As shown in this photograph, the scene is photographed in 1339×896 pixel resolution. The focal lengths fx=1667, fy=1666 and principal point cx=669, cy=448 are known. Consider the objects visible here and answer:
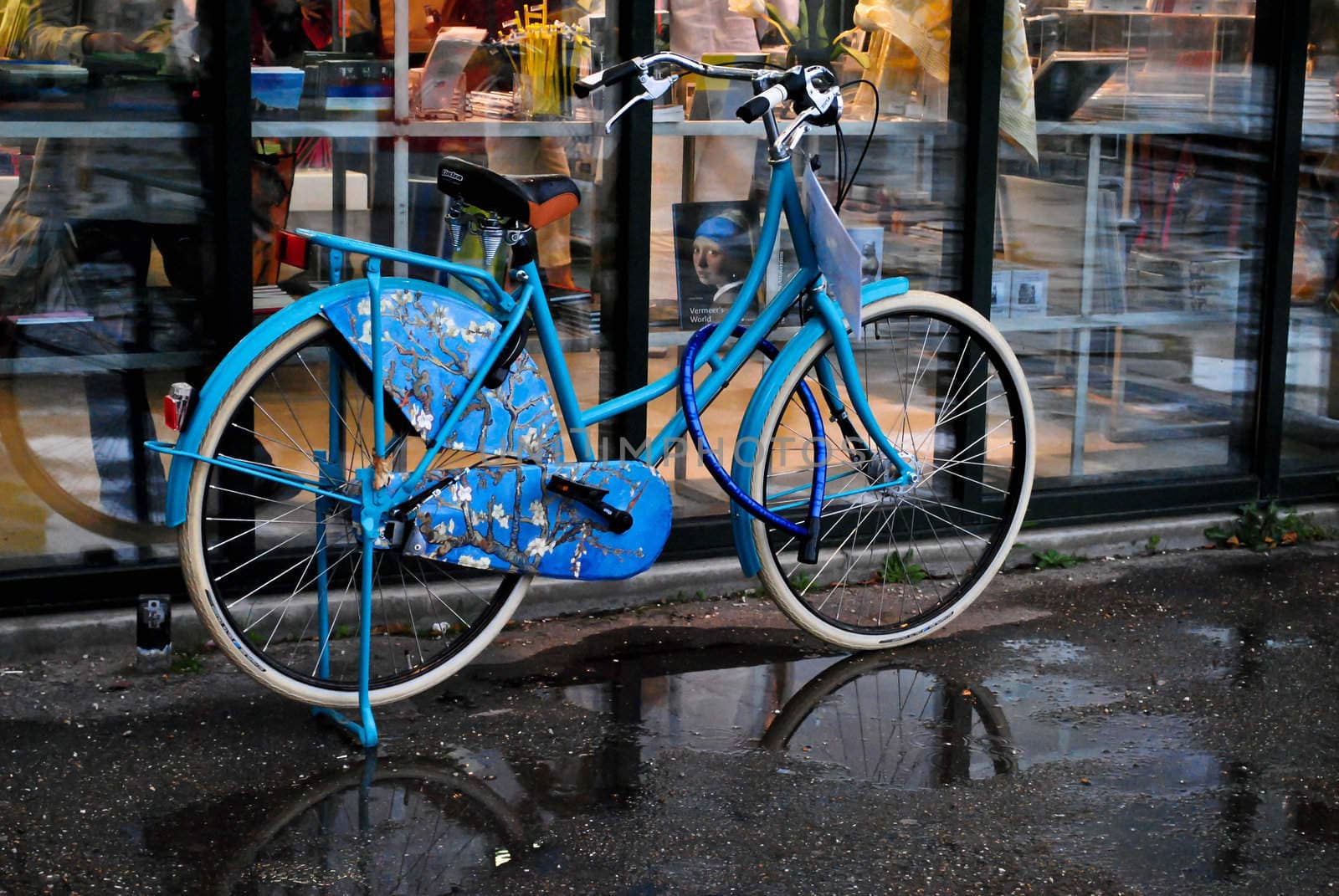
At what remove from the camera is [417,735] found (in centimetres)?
418

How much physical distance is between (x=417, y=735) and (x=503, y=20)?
2.16m

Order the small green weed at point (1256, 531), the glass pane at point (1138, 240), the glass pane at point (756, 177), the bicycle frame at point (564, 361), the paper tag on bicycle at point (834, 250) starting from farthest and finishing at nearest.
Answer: the small green weed at point (1256, 531)
the glass pane at point (1138, 240)
the glass pane at point (756, 177)
the paper tag on bicycle at point (834, 250)
the bicycle frame at point (564, 361)

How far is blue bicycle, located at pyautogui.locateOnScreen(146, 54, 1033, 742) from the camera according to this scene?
3977 millimetres

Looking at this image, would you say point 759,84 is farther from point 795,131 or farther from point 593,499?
point 593,499

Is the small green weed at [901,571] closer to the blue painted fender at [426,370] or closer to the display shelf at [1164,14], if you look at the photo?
the blue painted fender at [426,370]

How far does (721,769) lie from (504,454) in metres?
0.95

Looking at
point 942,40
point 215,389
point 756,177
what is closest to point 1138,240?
point 942,40

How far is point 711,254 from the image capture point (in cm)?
541

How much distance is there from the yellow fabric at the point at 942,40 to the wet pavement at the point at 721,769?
1700mm

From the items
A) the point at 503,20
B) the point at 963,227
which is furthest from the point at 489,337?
the point at 963,227

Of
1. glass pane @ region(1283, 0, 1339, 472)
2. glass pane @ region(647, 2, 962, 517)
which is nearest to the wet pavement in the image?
glass pane @ region(647, 2, 962, 517)

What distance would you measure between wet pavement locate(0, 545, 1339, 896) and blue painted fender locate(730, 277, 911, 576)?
0.39 meters

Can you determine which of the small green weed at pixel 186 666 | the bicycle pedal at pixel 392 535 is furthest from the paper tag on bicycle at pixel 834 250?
the small green weed at pixel 186 666

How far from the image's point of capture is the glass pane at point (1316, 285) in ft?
19.9
